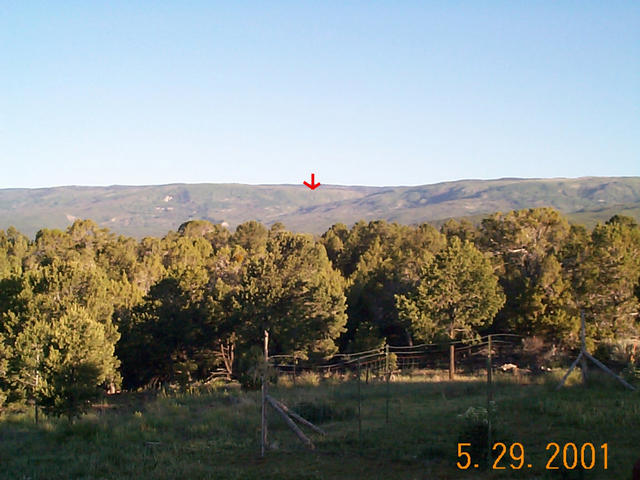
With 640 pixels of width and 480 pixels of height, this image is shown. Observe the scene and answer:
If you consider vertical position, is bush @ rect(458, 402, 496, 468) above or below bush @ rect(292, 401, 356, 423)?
above

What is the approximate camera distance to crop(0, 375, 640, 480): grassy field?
10.8 metres

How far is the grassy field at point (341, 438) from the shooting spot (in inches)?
424

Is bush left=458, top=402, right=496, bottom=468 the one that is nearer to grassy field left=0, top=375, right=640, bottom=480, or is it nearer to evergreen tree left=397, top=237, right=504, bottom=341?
grassy field left=0, top=375, right=640, bottom=480

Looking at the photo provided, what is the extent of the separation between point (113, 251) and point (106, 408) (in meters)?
31.9

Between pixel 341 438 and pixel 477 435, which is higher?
pixel 477 435

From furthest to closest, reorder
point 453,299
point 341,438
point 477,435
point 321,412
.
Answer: point 453,299 → point 321,412 → point 341,438 → point 477,435

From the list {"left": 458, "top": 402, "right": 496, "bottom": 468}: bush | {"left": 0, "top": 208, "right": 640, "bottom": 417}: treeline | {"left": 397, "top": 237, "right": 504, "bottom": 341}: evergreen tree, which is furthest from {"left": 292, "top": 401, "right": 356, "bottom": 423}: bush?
{"left": 397, "top": 237, "right": 504, "bottom": 341}: evergreen tree

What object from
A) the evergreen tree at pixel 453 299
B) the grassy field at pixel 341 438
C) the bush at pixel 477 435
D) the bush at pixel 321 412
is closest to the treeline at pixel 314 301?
the evergreen tree at pixel 453 299

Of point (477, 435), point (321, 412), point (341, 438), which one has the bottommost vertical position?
point (321, 412)

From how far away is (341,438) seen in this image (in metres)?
13.5

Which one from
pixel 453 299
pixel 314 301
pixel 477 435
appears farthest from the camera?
pixel 314 301

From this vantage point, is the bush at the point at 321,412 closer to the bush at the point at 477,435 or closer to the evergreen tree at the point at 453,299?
the bush at the point at 477,435

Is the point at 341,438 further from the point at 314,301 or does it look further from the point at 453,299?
the point at 314,301

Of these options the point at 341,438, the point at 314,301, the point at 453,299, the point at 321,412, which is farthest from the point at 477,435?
the point at 314,301
